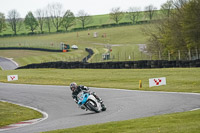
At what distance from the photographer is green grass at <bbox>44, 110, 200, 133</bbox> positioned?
974 centimetres

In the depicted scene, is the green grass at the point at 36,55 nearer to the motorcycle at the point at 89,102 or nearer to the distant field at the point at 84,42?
the distant field at the point at 84,42

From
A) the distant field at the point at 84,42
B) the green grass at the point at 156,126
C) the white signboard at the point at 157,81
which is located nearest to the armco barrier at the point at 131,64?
the white signboard at the point at 157,81

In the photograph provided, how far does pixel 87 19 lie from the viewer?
16112 centimetres

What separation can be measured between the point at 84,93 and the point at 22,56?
65.2 meters

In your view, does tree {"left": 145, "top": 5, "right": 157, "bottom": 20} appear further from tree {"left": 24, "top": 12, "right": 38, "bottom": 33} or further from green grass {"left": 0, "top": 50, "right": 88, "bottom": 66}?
green grass {"left": 0, "top": 50, "right": 88, "bottom": 66}

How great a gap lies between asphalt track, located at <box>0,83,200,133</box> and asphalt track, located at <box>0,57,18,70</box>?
4125cm

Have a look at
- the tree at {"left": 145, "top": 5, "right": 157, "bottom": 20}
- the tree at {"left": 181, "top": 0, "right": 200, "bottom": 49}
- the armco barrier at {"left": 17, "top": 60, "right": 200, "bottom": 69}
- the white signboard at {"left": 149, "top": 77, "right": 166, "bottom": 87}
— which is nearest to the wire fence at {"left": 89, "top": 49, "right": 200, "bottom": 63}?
the tree at {"left": 181, "top": 0, "right": 200, "bottom": 49}

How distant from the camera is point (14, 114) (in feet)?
56.1

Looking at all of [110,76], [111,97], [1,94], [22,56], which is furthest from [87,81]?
[22,56]

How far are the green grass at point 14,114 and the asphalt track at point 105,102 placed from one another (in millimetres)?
805

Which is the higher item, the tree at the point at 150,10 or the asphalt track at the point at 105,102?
the tree at the point at 150,10

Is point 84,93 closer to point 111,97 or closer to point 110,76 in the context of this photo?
point 111,97

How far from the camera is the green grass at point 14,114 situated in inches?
617

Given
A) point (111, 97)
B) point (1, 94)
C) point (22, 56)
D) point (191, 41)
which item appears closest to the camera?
point (111, 97)
